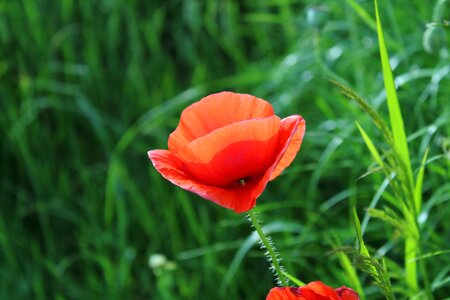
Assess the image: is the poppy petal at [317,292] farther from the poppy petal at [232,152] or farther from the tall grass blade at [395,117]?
the tall grass blade at [395,117]

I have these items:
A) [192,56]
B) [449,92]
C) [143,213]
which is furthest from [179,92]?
[449,92]

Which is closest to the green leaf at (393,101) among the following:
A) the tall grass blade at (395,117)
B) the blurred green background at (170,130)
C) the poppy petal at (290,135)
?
the tall grass blade at (395,117)

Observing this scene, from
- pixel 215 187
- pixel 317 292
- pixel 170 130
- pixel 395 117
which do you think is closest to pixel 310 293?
pixel 317 292

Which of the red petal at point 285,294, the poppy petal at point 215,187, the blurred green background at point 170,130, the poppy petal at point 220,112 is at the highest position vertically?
the blurred green background at point 170,130

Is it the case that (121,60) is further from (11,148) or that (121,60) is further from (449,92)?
(449,92)

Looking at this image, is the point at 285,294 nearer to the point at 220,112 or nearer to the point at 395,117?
the point at 220,112

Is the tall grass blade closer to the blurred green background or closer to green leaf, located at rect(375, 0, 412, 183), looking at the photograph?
green leaf, located at rect(375, 0, 412, 183)
